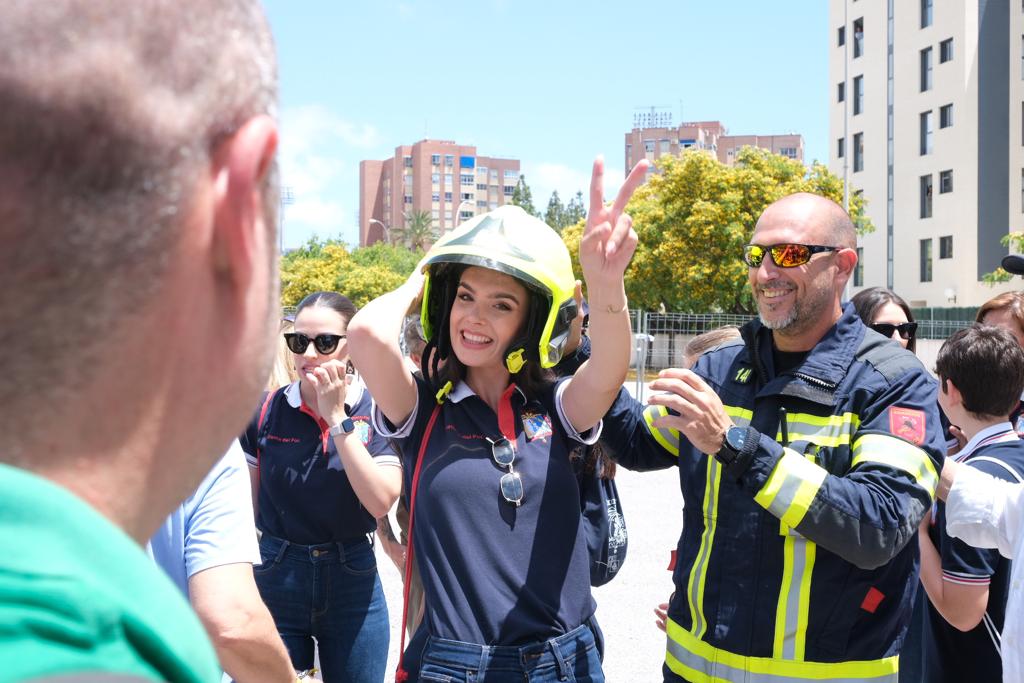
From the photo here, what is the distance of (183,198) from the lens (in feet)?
2.27

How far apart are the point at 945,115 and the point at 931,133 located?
953 mm

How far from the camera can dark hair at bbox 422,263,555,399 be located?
3.07 meters

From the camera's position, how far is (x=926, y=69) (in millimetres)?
40812

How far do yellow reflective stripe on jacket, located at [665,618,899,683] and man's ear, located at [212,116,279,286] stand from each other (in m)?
2.49

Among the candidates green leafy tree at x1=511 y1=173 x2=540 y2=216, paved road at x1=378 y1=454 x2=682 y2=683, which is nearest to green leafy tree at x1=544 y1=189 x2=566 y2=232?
green leafy tree at x1=511 y1=173 x2=540 y2=216

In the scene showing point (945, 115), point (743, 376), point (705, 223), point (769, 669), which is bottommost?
point (769, 669)

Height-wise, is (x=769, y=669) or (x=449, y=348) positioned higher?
(x=449, y=348)

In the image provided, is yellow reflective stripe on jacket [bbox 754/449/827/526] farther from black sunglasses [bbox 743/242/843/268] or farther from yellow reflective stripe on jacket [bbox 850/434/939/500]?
black sunglasses [bbox 743/242/843/268]

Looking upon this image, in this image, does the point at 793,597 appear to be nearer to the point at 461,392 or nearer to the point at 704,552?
the point at 704,552

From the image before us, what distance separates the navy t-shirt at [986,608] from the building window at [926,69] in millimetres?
42333

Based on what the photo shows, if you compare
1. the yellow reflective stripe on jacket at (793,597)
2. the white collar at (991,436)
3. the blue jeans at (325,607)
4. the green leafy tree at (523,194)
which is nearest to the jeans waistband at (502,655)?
the yellow reflective stripe on jacket at (793,597)

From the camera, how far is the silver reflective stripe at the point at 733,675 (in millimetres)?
2756

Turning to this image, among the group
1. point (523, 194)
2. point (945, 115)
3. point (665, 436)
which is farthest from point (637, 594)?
point (523, 194)

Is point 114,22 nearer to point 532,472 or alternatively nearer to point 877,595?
point 532,472
